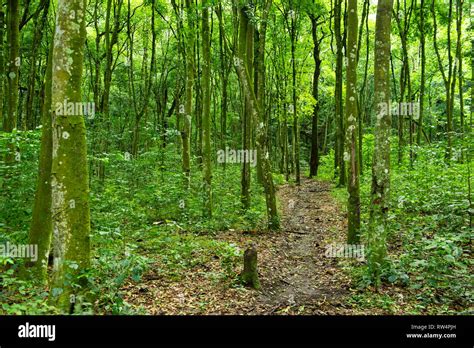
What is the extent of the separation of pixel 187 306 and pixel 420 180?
10.3 metres

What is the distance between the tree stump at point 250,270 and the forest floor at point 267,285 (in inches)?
6.9

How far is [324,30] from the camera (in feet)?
86.5

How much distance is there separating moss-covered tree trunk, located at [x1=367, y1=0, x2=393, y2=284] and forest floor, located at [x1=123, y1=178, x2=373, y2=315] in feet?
3.26

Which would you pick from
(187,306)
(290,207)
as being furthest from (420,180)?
(187,306)

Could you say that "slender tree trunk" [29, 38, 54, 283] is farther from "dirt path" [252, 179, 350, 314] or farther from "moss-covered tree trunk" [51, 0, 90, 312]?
"dirt path" [252, 179, 350, 314]

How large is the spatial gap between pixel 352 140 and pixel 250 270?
13.6 feet

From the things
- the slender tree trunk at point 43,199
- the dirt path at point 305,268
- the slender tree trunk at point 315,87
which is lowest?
the dirt path at point 305,268

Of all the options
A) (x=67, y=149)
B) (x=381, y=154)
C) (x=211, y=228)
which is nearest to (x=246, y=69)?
(x=211, y=228)

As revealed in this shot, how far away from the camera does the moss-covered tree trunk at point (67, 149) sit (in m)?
4.75

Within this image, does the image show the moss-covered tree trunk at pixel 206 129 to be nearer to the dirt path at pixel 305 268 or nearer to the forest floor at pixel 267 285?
the forest floor at pixel 267 285

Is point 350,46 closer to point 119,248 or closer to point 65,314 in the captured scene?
point 119,248

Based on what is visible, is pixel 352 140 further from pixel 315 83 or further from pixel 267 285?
pixel 315 83

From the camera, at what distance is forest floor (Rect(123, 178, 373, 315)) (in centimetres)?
628

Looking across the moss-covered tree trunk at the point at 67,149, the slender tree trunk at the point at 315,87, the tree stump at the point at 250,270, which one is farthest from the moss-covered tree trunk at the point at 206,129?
the slender tree trunk at the point at 315,87
